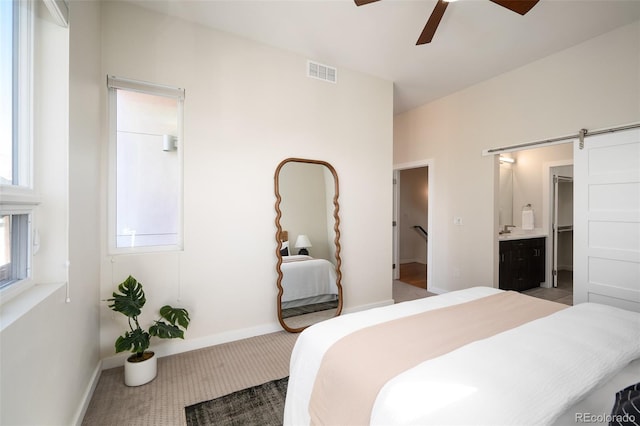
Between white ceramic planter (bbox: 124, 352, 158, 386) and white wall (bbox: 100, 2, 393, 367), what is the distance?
0.37 m

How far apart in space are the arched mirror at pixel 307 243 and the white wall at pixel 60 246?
1.49m

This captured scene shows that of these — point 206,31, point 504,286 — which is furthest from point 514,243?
point 206,31

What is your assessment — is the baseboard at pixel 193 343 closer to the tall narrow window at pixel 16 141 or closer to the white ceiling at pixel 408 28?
the tall narrow window at pixel 16 141

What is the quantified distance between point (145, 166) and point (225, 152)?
0.66 m

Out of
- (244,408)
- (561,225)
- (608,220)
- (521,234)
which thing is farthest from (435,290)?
(244,408)

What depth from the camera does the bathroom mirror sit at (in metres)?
4.92

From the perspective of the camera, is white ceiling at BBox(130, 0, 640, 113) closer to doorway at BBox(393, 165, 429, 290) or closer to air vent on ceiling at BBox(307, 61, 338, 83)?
air vent on ceiling at BBox(307, 61, 338, 83)

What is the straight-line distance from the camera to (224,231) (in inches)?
102

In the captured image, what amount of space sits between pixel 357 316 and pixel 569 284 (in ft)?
16.2

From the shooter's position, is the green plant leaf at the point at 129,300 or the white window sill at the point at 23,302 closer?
the white window sill at the point at 23,302

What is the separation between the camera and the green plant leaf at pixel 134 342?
1.90m

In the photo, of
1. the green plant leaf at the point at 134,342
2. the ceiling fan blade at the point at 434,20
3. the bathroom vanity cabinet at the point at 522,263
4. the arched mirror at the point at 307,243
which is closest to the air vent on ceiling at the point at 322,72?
the arched mirror at the point at 307,243

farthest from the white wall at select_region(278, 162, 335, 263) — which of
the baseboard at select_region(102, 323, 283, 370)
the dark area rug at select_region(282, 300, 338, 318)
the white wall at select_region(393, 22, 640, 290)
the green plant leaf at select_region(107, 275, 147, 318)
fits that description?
the white wall at select_region(393, 22, 640, 290)

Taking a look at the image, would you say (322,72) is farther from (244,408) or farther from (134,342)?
(244,408)
